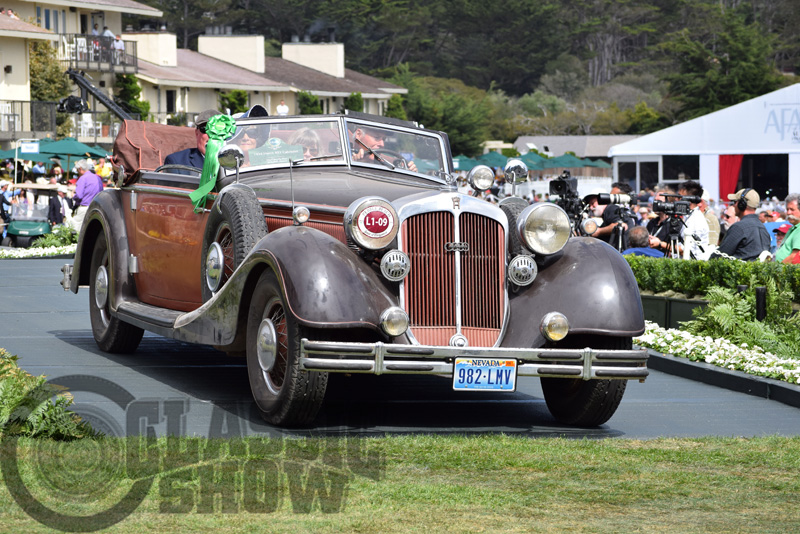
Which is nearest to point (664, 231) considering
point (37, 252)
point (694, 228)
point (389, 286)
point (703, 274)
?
point (694, 228)

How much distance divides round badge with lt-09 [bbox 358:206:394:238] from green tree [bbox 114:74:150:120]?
50.2 m

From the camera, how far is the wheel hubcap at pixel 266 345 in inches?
301

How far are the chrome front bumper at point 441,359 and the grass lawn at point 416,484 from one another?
0.41m

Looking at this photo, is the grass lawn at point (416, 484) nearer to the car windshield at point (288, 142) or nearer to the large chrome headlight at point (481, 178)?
the large chrome headlight at point (481, 178)

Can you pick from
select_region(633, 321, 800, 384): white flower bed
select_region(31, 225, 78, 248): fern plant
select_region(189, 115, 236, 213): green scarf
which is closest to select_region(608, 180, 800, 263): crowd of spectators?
select_region(633, 321, 800, 384): white flower bed

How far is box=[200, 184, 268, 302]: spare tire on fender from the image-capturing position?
26.8ft

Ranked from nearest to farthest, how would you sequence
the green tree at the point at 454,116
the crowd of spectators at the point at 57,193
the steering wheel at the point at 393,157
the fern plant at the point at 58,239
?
the steering wheel at the point at 393,157
the crowd of spectators at the point at 57,193
the fern plant at the point at 58,239
the green tree at the point at 454,116

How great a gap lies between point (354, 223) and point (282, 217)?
994 mm

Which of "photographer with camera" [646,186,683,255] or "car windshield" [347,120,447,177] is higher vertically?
"car windshield" [347,120,447,177]

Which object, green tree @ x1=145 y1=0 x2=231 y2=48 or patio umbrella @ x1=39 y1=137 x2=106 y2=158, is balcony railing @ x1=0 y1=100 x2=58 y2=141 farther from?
green tree @ x1=145 y1=0 x2=231 y2=48

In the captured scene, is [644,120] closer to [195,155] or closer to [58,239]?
[58,239]

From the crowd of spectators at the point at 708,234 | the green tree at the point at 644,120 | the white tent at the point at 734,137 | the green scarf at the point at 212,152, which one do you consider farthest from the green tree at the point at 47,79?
the green tree at the point at 644,120

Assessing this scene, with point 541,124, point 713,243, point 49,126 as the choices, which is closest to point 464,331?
point 713,243

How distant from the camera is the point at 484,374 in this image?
24.1 ft
